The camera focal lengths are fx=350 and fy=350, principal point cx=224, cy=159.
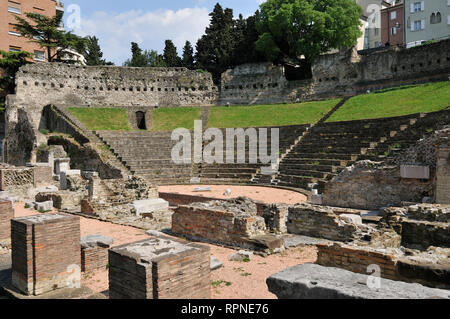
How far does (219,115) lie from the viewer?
32469 mm

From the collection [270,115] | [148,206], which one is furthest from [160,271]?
[270,115]

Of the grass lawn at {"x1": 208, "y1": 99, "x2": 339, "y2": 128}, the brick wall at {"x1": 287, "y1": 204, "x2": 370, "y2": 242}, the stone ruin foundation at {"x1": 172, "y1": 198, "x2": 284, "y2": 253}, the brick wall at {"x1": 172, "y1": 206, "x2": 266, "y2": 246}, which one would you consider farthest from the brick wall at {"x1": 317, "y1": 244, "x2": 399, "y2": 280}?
the grass lawn at {"x1": 208, "y1": 99, "x2": 339, "y2": 128}

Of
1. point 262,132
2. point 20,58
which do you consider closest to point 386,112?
point 262,132

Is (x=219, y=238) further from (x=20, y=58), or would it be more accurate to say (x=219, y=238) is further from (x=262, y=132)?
(x=20, y=58)

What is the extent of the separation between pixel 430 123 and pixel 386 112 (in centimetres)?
590

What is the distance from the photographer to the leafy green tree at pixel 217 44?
4212 cm

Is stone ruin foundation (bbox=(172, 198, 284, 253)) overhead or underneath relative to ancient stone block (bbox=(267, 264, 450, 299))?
underneath

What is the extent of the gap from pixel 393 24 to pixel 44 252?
178ft

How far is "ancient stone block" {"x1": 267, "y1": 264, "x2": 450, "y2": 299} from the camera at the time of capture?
3.14 meters

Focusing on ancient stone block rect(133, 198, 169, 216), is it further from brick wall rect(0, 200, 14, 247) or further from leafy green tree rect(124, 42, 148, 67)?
leafy green tree rect(124, 42, 148, 67)

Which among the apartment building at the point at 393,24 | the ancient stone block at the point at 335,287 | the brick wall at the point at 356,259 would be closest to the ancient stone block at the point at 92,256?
the brick wall at the point at 356,259

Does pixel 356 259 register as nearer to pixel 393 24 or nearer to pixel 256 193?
pixel 256 193

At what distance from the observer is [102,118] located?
3128 centimetres

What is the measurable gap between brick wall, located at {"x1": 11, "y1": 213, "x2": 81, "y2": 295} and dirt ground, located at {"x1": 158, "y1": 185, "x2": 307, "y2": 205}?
988cm
